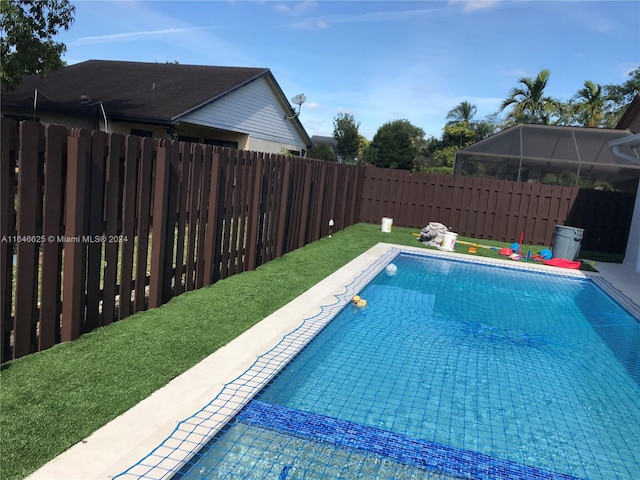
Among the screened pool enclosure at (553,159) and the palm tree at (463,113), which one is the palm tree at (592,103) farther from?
the screened pool enclosure at (553,159)

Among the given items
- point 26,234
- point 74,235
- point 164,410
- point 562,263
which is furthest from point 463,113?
point 164,410

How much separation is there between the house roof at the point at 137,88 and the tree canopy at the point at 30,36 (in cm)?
256

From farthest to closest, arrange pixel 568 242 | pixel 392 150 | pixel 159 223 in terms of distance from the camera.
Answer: pixel 392 150, pixel 568 242, pixel 159 223

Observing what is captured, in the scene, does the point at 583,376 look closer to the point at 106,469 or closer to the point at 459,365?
the point at 459,365

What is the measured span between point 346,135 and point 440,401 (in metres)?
58.0

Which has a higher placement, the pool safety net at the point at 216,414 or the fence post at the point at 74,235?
the fence post at the point at 74,235

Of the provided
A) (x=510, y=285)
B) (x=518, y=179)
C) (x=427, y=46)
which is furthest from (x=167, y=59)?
(x=510, y=285)

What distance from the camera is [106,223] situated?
4.46m

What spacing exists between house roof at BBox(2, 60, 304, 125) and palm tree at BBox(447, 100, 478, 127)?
36.0 metres

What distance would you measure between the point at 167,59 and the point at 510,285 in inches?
1718

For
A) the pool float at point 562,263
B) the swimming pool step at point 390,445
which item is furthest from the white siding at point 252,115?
the swimming pool step at point 390,445

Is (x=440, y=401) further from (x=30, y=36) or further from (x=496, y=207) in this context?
(x=30, y=36)

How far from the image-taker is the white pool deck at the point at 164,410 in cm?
255

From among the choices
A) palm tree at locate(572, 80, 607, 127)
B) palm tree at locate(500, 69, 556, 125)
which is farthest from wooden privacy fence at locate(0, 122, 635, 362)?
palm tree at locate(572, 80, 607, 127)
